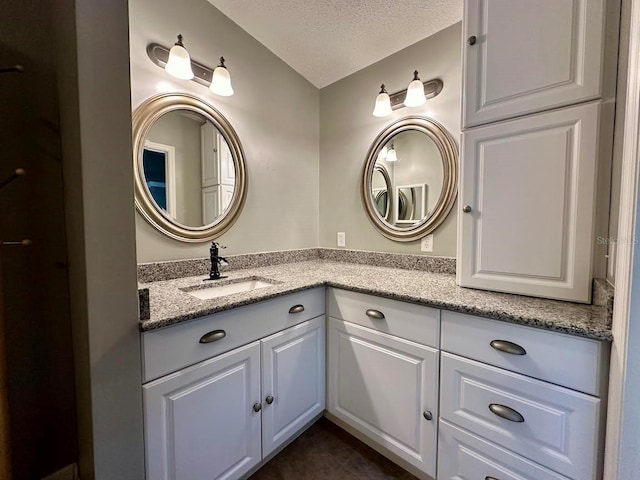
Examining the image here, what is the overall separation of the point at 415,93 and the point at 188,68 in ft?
4.30

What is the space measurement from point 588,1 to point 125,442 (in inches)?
86.3

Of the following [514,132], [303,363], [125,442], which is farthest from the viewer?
[303,363]

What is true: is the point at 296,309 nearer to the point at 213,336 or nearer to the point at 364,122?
the point at 213,336

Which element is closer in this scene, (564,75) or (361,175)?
(564,75)

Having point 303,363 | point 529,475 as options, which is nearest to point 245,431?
point 303,363

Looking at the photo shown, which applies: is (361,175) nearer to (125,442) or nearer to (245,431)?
(245,431)

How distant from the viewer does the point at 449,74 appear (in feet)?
5.45

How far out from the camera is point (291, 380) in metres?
1.41

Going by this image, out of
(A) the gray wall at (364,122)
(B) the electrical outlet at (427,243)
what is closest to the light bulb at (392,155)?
(A) the gray wall at (364,122)

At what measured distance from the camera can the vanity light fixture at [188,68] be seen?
4.61ft

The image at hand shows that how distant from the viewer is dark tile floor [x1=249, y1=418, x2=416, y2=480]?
52.0 inches

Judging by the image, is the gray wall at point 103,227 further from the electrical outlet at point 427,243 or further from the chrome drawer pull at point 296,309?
the electrical outlet at point 427,243

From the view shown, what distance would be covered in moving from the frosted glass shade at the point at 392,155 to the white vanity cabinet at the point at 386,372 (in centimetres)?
104

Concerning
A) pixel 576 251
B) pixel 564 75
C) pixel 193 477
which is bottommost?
pixel 193 477
